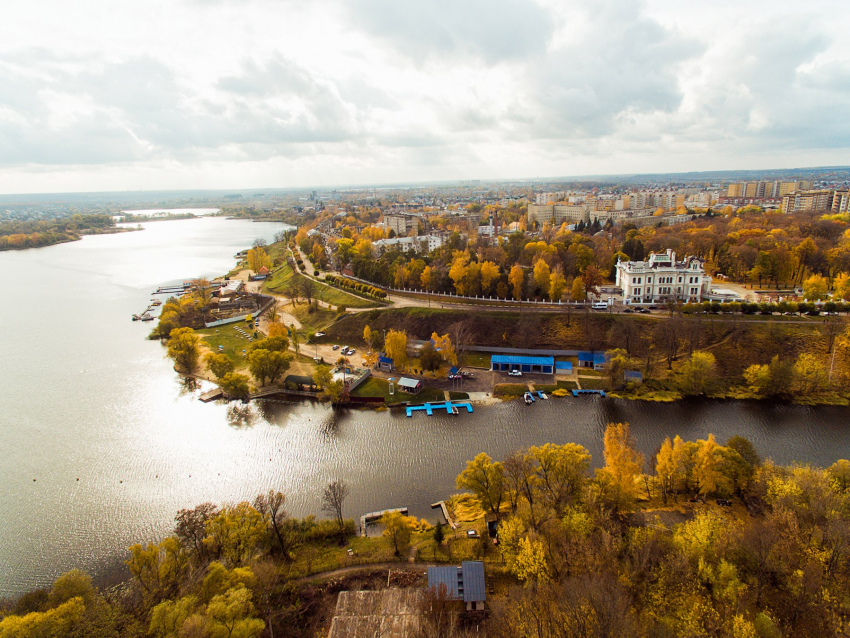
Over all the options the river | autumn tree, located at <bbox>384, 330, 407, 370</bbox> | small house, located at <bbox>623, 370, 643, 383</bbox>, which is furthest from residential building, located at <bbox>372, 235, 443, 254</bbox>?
small house, located at <bbox>623, 370, 643, 383</bbox>

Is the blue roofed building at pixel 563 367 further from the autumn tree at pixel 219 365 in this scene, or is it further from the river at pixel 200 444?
the autumn tree at pixel 219 365

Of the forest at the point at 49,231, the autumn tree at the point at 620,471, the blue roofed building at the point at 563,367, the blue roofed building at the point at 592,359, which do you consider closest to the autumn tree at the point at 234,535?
the autumn tree at the point at 620,471

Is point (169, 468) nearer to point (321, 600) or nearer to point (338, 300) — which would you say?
point (321, 600)

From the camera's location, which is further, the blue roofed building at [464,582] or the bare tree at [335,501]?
the bare tree at [335,501]

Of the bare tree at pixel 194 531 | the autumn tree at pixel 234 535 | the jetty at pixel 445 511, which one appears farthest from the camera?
the jetty at pixel 445 511

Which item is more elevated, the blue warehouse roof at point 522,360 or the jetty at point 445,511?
the blue warehouse roof at point 522,360

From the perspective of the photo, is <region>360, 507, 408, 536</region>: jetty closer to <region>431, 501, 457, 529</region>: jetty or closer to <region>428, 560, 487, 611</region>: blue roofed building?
<region>431, 501, 457, 529</region>: jetty

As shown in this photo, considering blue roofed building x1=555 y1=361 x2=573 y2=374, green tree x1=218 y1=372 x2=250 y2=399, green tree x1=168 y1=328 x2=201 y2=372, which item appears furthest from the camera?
green tree x1=168 y1=328 x2=201 y2=372

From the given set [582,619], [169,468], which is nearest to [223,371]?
[169,468]
